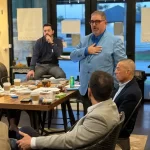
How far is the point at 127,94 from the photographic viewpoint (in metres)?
2.89

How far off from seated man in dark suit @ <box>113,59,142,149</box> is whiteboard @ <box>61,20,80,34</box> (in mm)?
3867

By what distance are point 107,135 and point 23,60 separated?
17.5 feet

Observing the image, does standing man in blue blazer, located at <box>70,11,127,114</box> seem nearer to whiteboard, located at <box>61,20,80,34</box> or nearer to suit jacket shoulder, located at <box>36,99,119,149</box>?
suit jacket shoulder, located at <box>36,99,119,149</box>

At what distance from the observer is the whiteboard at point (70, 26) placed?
6.86 metres

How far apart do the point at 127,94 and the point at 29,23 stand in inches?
183

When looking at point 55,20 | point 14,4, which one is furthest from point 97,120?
point 14,4

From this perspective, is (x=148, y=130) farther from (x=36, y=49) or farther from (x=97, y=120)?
(x=97, y=120)

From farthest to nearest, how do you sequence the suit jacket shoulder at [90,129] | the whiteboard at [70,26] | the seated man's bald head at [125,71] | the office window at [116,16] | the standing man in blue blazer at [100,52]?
1. the whiteboard at [70,26]
2. the office window at [116,16]
3. the standing man in blue blazer at [100,52]
4. the seated man's bald head at [125,71]
5. the suit jacket shoulder at [90,129]

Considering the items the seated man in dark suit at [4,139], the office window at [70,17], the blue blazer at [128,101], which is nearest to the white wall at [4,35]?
the office window at [70,17]

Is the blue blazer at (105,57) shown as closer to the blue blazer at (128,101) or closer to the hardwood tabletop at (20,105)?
the hardwood tabletop at (20,105)

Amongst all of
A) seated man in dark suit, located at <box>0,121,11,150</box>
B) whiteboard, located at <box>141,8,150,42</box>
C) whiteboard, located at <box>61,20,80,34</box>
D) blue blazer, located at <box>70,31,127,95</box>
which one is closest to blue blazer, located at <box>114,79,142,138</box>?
blue blazer, located at <box>70,31,127,95</box>

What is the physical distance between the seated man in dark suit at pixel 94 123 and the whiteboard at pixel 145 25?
4.49m

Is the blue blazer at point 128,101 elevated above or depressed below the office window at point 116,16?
below

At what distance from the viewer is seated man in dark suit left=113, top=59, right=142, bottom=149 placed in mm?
2852
